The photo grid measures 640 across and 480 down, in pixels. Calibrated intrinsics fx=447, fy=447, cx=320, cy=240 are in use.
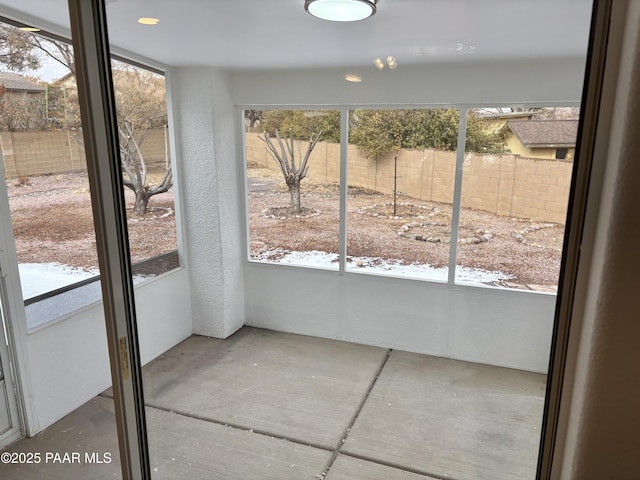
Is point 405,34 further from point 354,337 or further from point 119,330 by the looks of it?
point 354,337

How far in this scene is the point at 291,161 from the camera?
3.69 metres

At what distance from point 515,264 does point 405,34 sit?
180 cm

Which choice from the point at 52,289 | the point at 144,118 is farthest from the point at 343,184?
the point at 52,289

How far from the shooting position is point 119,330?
1.28m

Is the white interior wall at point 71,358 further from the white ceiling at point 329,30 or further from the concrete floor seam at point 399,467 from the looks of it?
the white ceiling at point 329,30

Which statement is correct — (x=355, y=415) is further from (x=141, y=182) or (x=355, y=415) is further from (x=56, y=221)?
(x=56, y=221)

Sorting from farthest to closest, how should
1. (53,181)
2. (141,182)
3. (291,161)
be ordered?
(291,161)
(53,181)
(141,182)

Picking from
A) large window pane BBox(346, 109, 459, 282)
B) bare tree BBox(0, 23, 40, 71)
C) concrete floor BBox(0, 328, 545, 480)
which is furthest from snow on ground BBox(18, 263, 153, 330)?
large window pane BBox(346, 109, 459, 282)

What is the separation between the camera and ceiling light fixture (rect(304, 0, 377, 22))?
1904mm

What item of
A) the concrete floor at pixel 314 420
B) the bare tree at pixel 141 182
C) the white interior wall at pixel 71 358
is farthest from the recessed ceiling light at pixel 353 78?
the concrete floor at pixel 314 420

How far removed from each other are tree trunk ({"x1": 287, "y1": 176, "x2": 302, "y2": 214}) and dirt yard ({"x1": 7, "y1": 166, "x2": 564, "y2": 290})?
6 cm

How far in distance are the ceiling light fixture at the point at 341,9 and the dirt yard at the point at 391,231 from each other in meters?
1.64

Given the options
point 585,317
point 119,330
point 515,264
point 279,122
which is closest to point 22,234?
point 119,330

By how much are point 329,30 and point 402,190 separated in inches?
57.0
